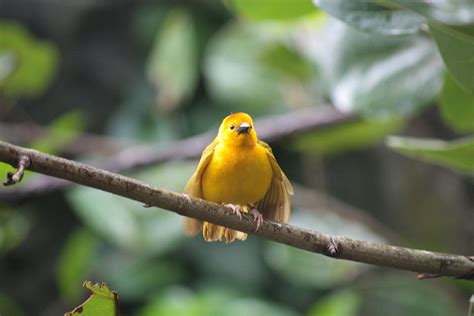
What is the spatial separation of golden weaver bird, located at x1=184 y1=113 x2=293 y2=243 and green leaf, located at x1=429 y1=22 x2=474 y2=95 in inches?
11.3

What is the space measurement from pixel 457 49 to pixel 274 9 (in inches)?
16.6

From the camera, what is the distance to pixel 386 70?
137cm

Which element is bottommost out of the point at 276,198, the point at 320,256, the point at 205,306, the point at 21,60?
the point at 205,306

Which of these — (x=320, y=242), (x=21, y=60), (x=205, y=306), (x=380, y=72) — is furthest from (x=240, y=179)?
(x=21, y=60)

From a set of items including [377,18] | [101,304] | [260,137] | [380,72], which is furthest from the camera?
[260,137]

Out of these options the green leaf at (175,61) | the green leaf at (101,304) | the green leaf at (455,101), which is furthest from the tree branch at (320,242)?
the green leaf at (175,61)

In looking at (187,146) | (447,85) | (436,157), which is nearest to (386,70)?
(447,85)

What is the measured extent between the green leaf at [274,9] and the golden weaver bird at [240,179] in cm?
22

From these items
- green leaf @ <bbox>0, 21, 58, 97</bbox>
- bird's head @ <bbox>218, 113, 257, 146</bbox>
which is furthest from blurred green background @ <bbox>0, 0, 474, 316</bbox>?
bird's head @ <bbox>218, 113, 257, 146</bbox>

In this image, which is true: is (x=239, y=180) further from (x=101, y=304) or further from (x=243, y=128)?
(x=101, y=304)

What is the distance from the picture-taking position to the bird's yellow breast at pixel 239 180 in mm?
1001

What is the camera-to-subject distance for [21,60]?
213cm

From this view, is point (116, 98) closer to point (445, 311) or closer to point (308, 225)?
point (308, 225)

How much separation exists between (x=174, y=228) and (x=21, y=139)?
62cm
